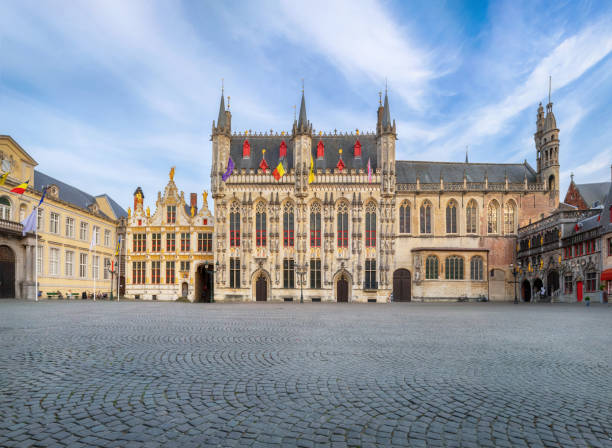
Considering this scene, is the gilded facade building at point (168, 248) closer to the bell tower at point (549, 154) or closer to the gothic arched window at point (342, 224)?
the gothic arched window at point (342, 224)

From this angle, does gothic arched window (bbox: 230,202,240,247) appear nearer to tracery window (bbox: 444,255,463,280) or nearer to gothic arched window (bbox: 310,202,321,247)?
gothic arched window (bbox: 310,202,321,247)

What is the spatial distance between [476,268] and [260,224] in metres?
23.6

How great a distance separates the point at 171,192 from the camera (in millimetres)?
48312

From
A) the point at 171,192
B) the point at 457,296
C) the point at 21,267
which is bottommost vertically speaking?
the point at 457,296

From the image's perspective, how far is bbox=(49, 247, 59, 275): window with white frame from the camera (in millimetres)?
40969

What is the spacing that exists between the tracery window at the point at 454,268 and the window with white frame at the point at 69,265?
128 feet

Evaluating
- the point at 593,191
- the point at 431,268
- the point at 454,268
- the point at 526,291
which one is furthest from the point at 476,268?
the point at 593,191

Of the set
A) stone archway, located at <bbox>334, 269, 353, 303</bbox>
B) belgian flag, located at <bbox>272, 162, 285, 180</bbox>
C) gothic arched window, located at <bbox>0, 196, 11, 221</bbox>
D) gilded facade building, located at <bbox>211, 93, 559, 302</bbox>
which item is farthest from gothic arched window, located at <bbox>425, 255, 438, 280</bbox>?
gothic arched window, located at <bbox>0, 196, 11, 221</bbox>

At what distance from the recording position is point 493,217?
4703 cm

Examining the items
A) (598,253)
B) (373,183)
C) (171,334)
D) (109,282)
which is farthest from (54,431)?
(109,282)

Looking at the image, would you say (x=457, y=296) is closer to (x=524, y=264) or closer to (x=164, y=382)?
(x=524, y=264)

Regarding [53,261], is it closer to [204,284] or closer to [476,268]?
[204,284]

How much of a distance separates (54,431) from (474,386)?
5539 millimetres

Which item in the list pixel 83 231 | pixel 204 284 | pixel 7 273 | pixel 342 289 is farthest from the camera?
pixel 204 284
